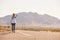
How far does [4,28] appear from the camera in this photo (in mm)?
2248

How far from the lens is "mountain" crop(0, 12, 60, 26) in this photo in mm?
2238

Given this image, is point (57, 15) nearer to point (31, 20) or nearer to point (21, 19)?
point (31, 20)

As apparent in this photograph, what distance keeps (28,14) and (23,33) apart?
278 mm

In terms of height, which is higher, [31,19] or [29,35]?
[31,19]

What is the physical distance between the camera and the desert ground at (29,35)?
2.15m

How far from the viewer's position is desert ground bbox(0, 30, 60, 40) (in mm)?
2146

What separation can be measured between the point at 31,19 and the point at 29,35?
23cm

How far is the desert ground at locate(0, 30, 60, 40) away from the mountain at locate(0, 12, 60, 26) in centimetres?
13

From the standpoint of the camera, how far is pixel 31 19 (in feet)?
7.37

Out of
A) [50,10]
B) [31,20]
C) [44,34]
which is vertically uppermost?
[50,10]

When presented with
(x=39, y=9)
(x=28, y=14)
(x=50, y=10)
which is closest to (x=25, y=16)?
(x=28, y=14)

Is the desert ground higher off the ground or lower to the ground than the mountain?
lower

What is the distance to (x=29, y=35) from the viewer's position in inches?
86.0

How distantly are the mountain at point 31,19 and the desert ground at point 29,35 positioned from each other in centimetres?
13
